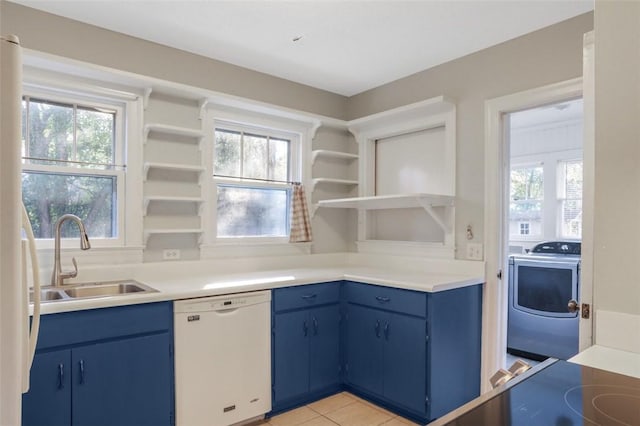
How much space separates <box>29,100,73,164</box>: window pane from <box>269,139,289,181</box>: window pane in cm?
145

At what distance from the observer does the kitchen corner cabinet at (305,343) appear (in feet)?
8.53

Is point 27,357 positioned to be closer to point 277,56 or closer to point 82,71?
point 82,71

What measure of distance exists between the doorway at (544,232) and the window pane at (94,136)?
2.64 metres

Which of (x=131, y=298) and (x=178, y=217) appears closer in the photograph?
(x=131, y=298)

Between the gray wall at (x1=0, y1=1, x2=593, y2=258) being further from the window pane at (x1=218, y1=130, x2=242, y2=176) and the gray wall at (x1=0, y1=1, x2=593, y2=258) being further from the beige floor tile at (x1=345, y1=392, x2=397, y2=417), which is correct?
the beige floor tile at (x1=345, y1=392, x2=397, y2=417)

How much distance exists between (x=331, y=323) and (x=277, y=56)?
1954 millimetres

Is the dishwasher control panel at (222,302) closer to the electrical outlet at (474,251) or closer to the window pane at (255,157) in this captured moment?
the window pane at (255,157)

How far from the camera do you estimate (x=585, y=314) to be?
160 centimetres

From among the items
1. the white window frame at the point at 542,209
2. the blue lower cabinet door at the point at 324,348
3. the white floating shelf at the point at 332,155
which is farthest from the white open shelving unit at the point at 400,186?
the white window frame at the point at 542,209

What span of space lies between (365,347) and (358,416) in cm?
43

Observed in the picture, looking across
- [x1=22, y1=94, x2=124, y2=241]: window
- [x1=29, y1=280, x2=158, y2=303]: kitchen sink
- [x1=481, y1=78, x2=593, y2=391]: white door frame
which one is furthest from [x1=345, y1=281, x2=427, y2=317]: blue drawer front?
[x1=22, y1=94, x2=124, y2=241]: window

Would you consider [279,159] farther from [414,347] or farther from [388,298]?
[414,347]

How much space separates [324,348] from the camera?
9.32 feet

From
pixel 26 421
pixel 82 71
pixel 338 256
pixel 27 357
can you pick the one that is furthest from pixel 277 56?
pixel 26 421
